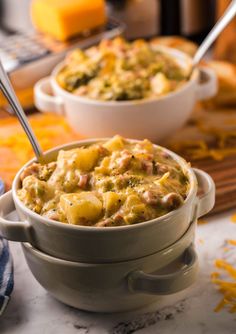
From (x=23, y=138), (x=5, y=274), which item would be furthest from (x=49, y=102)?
(x=5, y=274)

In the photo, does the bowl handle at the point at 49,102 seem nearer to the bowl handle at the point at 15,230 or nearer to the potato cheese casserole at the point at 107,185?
the potato cheese casserole at the point at 107,185

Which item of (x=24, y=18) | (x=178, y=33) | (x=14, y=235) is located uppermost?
(x=14, y=235)

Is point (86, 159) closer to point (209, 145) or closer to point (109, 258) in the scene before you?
point (109, 258)

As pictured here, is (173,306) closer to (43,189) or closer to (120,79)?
(43,189)

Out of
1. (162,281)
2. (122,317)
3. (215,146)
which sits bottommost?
(215,146)

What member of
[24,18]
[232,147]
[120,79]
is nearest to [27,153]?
[120,79]

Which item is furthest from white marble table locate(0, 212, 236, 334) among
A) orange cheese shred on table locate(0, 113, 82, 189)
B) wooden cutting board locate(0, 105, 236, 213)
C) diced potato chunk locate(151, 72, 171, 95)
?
diced potato chunk locate(151, 72, 171, 95)
